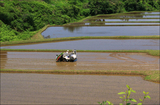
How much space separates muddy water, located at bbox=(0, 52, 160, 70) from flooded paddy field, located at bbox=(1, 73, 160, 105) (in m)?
1.65

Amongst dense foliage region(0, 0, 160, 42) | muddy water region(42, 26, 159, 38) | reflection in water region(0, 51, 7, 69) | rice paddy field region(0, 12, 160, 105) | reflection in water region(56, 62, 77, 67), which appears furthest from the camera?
dense foliage region(0, 0, 160, 42)

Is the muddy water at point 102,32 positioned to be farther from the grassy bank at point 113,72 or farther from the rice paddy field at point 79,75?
the grassy bank at point 113,72

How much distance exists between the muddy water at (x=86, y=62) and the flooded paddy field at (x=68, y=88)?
1.65m

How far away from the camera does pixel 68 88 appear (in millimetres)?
11328

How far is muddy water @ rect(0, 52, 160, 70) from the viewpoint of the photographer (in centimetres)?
1498

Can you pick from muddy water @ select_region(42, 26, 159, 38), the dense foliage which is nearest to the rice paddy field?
muddy water @ select_region(42, 26, 159, 38)

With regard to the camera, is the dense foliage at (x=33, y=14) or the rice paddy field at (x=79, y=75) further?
the dense foliage at (x=33, y=14)

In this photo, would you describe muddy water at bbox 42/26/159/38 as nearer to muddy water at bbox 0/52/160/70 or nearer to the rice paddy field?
the rice paddy field

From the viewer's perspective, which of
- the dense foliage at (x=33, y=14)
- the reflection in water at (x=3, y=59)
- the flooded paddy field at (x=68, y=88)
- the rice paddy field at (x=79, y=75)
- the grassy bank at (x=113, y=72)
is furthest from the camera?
the dense foliage at (x=33, y=14)

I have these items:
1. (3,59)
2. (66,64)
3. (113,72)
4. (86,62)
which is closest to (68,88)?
(113,72)

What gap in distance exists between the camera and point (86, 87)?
11375 millimetres

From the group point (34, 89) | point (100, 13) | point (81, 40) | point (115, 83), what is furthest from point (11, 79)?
point (100, 13)

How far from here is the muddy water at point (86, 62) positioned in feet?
49.1

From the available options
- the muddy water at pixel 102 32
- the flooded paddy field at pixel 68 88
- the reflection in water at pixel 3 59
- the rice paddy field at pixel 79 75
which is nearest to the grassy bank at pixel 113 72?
the rice paddy field at pixel 79 75
